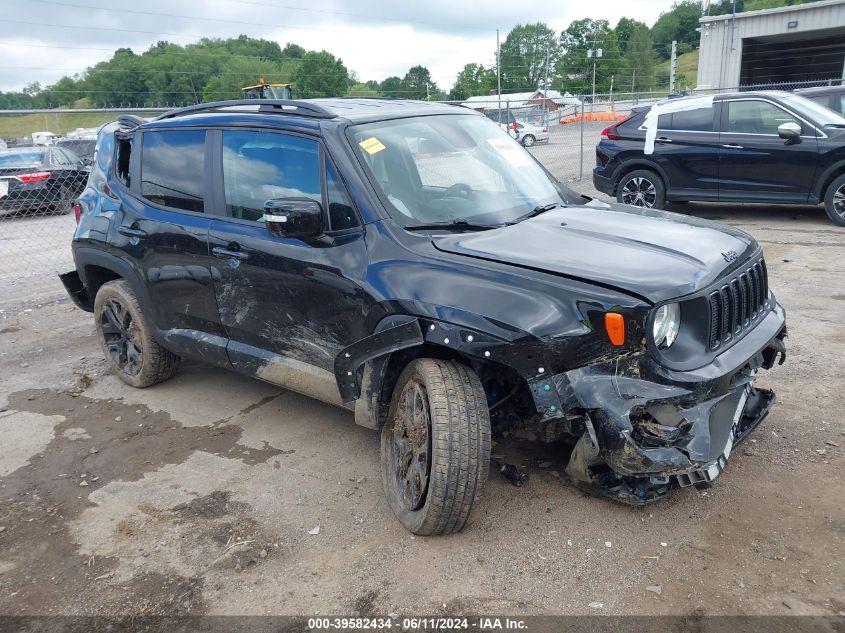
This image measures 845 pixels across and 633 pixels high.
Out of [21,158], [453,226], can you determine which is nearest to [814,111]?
[453,226]

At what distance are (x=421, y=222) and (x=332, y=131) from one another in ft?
2.31

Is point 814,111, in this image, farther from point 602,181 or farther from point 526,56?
point 526,56

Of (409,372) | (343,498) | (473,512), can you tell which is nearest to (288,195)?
(409,372)

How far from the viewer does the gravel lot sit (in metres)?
2.84

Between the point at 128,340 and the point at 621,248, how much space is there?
12.1ft

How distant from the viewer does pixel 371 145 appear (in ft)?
12.0

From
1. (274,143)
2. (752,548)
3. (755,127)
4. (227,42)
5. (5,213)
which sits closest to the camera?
(752,548)

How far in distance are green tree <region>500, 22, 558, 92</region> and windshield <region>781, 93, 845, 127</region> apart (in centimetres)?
7440

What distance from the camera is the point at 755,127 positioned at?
9312 millimetres

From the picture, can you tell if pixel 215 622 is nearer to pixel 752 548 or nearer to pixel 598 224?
pixel 752 548

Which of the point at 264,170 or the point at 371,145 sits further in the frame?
the point at 264,170

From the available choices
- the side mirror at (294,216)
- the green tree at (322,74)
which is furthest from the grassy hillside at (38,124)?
the green tree at (322,74)

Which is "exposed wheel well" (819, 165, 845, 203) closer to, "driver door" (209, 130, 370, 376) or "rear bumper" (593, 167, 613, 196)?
"rear bumper" (593, 167, 613, 196)

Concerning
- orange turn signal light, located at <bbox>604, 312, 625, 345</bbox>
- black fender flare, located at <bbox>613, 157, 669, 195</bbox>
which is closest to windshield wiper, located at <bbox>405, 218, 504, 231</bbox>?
orange turn signal light, located at <bbox>604, 312, 625, 345</bbox>
